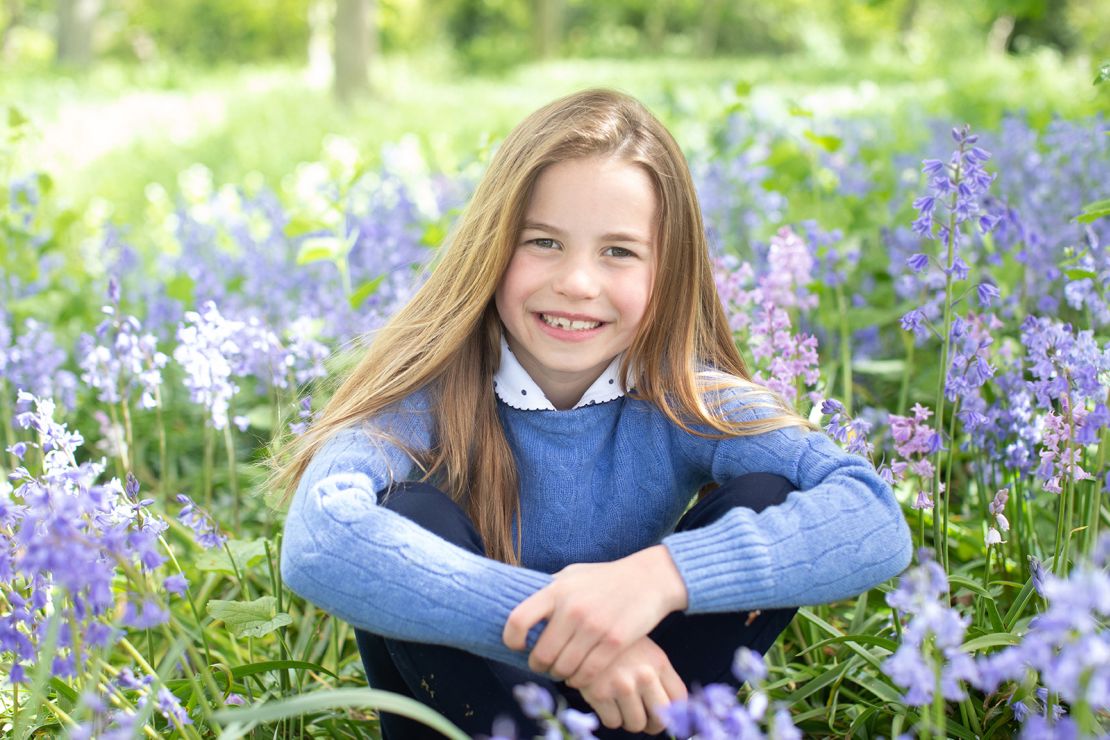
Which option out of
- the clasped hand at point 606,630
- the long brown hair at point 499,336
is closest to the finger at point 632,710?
the clasped hand at point 606,630

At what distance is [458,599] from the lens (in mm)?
1643

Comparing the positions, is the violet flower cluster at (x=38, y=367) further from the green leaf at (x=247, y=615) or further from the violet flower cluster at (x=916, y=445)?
the violet flower cluster at (x=916, y=445)

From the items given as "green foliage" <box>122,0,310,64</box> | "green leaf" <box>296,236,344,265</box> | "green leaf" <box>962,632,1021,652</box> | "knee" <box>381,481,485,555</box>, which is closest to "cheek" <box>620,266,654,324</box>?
"knee" <box>381,481,485,555</box>

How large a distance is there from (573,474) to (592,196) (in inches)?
19.3

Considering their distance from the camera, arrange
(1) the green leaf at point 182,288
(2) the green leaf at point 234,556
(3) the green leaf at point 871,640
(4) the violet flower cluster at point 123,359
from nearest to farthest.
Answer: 1. (3) the green leaf at point 871,640
2. (2) the green leaf at point 234,556
3. (4) the violet flower cluster at point 123,359
4. (1) the green leaf at point 182,288

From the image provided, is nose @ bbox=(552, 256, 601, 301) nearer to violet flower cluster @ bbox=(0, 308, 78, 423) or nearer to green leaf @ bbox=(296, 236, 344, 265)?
green leaf @ bbox=(296, 236, 344, 265)

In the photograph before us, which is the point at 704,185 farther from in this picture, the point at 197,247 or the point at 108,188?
the point at 108,188

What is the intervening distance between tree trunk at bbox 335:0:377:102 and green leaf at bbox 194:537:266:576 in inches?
473

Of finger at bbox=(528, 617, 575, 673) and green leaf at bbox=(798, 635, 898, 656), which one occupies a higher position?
finger at bbox=(528, 617, 575, 673)

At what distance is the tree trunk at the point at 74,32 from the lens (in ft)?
64.1

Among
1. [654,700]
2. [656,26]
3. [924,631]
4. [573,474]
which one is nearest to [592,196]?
[573,474]

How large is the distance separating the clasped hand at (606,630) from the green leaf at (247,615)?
506 mm

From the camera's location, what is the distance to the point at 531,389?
→ 213 centimetres

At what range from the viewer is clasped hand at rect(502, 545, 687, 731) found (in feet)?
5.26
